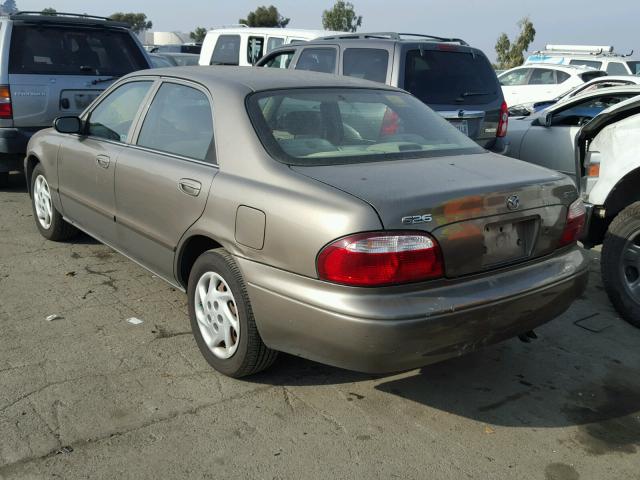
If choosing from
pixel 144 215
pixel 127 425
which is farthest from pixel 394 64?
pixel 127 425

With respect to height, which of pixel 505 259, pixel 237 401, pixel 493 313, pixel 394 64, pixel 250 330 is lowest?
Result: pixel 237 401

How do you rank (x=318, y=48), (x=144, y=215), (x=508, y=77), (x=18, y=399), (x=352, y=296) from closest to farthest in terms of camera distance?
(x=352, y=296), (x=18, y=399), (x=144, y=215), (x=318, y=48), (x=508, y=77)

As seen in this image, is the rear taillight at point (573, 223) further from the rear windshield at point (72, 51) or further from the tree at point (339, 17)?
the tree at point (339, 17)

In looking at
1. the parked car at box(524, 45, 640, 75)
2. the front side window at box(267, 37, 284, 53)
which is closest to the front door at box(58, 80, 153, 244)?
the front side window at box(267, 37, 284, 53)

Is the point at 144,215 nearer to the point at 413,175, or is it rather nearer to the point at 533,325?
the point at 413,175

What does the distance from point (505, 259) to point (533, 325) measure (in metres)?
0.42

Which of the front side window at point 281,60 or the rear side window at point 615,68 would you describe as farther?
the rear side window at point 615,68

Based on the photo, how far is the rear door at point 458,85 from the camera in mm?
6738

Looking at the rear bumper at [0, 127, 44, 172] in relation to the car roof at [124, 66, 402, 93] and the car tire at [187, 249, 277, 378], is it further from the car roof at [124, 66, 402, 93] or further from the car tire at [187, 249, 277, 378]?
the car tire at [187, 249, 277, 378]

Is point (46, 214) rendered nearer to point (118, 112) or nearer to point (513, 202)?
point (118, 112)

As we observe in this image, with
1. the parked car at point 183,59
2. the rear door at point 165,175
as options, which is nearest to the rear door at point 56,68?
the rear door at point 165,175

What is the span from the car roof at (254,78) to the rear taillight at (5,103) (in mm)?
3342

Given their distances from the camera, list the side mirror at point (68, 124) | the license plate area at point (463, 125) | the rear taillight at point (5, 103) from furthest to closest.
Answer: the rear taillight at point (5, 103)
the license plate area at point (463, 125)
the side mirror at point (68, 124)

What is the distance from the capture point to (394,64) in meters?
6.68
